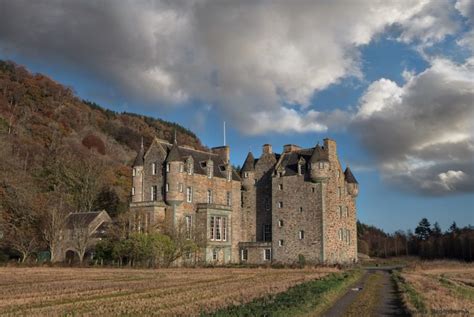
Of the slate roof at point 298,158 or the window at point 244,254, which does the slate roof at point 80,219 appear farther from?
the slate roof at point 298,158

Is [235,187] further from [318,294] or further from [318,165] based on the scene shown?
[318,294]

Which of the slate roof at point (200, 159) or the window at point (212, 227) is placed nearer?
the window at point (212, 227)

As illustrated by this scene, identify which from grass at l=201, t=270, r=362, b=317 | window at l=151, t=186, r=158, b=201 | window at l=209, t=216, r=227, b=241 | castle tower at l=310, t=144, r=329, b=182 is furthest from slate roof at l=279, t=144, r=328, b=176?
grass at l=201, t=270, r=362, b=317

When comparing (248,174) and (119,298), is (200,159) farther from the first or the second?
(119,298)

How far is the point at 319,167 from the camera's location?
6162 cm

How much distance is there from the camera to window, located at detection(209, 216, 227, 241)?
6116 centimetres

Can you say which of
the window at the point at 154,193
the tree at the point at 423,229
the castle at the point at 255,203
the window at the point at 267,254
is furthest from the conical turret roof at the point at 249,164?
the tree at the point at 423,229

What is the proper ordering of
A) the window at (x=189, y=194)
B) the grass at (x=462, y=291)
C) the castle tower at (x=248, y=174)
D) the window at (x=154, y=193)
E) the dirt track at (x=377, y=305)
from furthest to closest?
the castle tower at (x=248, y=174)
the window at (x=154, y=193)
the window at (x=189, y=194)
the grass at (x=462, y=291)
the dirt track at (x=377, y=305)

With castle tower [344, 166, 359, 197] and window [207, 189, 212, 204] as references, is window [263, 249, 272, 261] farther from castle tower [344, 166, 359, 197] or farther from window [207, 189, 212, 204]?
castle tower [344, 166, 359, 197]

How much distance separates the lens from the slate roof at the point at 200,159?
201 feet

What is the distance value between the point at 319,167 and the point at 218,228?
12.8 meters

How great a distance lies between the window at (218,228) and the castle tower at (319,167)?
1094 cm

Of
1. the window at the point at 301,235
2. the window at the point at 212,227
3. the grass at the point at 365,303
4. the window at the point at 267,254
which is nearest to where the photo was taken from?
the grass at the point at 365,303

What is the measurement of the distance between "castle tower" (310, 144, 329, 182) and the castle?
11 cm
